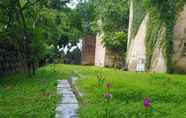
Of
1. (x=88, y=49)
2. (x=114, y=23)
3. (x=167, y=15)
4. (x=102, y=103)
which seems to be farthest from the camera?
(x=88, y=49)

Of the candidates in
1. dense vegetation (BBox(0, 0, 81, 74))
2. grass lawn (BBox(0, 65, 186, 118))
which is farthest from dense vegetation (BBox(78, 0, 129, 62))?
grass lawn (BBox(0, 65, 186, 118))

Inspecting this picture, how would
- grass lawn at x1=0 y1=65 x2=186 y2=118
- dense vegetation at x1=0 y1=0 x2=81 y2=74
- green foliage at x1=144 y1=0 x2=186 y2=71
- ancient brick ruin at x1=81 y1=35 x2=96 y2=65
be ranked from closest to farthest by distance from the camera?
grass lawn at x1=0 y1=65 x2=186 y2=118, dense vegetation at x1=0 y1=0 x2=81 y2=74, green foliage at x1=144 y1=0 x2=186 y2=71, ancient brick ruin at x1=81 y1=35 x2=96 y2=65

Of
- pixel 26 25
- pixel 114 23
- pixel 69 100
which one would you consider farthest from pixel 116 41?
pixel 69 100

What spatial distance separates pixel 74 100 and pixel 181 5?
12015 millimetres

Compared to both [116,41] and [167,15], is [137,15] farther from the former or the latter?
[167,15]

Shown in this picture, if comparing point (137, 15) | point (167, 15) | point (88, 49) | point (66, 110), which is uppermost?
point (137, 15)

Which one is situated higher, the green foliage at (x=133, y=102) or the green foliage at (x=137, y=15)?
the green foliage at (x=137, y=15)

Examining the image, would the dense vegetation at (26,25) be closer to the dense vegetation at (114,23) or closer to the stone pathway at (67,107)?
the stone pathway at (67,107)

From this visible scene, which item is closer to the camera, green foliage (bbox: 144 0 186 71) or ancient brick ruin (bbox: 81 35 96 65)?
green foliage (bbox: 144 0 186 71)

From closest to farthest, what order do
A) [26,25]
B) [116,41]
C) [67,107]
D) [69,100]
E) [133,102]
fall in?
[67,107], [133,102], [69,100], [26,25], [116,41]

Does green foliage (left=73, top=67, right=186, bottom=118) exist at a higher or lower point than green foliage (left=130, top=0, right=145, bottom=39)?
lower

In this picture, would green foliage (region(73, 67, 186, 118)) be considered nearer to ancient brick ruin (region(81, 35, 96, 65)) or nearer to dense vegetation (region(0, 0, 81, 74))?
dense vegetation (region(0, 0, 81, 74))

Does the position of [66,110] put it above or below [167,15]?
below

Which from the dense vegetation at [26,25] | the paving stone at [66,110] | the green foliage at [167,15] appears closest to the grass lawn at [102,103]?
the paving stone at [66,110]
